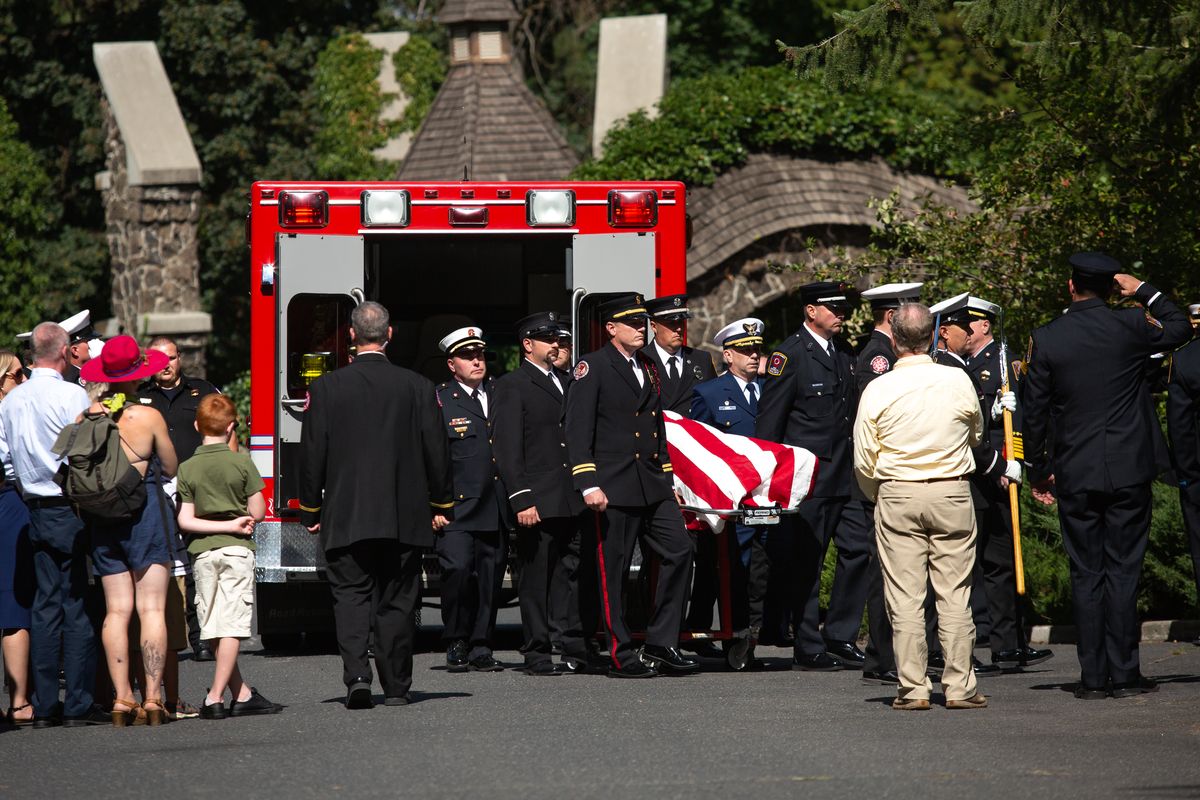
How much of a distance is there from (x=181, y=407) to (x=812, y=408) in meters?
4.21

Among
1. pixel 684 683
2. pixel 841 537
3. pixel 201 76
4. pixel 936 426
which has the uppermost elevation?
pixel 201 76

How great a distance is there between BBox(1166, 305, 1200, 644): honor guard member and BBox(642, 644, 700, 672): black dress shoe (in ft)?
8.80

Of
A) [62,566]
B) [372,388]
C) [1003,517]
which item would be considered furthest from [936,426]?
[62,566]

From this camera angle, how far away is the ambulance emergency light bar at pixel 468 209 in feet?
37.4

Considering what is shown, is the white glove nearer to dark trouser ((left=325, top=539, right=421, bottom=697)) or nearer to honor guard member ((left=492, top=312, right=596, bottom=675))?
honor guard member ((left=492, top=312, right=596, bottom=675))

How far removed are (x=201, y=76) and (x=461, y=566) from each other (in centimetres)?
2505

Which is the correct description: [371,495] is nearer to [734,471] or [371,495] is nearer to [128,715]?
[128,715]

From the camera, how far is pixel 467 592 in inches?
431

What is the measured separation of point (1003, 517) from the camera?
10.4m

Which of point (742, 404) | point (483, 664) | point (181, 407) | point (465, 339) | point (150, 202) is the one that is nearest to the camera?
point (483, 664)

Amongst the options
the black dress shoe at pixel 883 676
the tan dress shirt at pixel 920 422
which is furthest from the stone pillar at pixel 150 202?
the tan dress shirt at pixel 920 422

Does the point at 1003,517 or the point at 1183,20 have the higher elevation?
the point at 1183,20

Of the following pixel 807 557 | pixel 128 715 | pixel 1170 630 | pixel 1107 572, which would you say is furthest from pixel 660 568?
pixel 1170 630

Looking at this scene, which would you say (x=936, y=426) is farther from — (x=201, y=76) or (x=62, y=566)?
(x=201, y=76)
